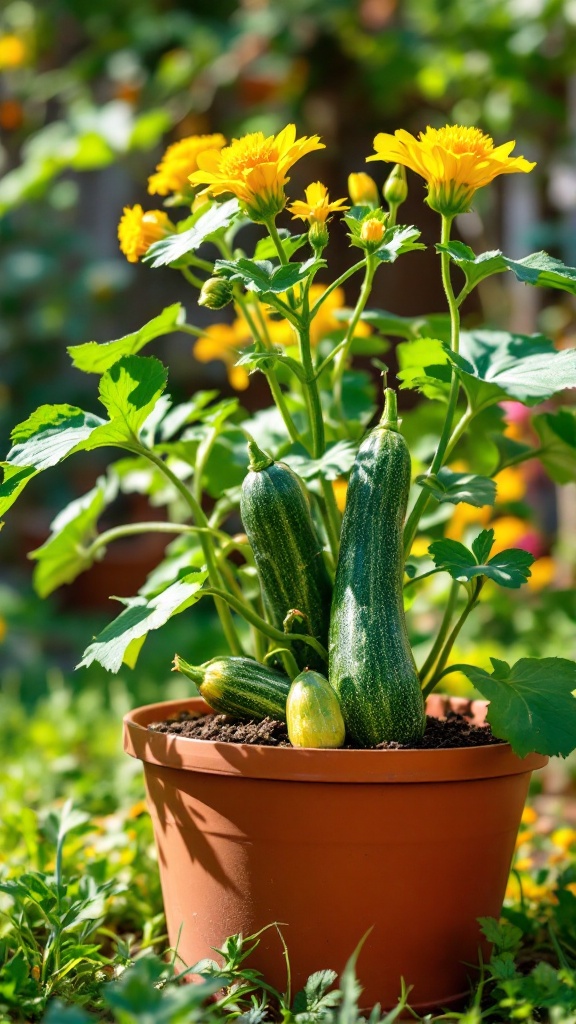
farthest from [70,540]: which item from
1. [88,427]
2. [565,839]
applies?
[565,839]

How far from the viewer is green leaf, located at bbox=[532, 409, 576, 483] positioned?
152 cm

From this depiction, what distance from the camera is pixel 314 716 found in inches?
46.5

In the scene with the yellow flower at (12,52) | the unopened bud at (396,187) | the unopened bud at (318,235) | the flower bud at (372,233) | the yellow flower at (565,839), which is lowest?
the yellow flower at (565,839)

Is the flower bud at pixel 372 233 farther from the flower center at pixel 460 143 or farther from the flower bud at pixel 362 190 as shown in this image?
the flower bud at pixel 362 190

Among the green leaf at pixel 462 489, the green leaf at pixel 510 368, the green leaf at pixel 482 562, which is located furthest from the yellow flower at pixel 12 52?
the green leaf at pixel 482 562

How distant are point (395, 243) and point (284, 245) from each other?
0.56 ft

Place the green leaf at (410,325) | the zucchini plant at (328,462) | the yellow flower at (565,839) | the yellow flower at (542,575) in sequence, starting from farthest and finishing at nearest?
the yellow flower at (542,575) → the yellow flower at (565,839) → the green leaf at (410,325) → the zucchini plant at (328,462)

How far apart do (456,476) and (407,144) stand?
1.42 feet

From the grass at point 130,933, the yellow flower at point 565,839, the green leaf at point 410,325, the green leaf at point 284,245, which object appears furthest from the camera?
the yellow flower at point 565,839

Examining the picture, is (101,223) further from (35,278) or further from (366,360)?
(366,360)

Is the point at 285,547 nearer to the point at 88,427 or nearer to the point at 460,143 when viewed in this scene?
the point at 88,427

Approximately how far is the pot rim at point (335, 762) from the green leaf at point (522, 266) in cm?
54

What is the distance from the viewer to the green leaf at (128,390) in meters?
1.24

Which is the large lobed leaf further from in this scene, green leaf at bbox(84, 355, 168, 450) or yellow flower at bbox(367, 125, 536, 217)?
yellow flower at bbox(367, 125, 536, 217)
